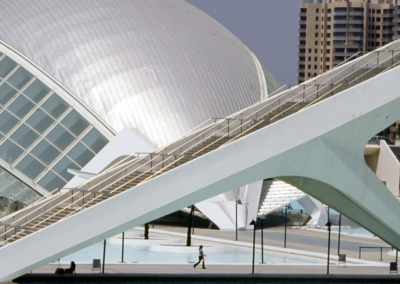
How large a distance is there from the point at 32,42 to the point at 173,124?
28.3 feet

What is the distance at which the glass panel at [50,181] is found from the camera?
39.8 m

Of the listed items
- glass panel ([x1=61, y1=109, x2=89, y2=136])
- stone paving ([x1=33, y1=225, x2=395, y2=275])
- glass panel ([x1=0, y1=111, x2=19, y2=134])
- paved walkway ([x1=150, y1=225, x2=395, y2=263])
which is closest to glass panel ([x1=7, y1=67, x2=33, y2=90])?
glass panel ([x1=0, y1=111, x2=19, y2=134])

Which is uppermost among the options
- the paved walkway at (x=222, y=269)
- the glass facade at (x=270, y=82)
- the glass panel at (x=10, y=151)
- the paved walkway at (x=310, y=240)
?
the glass facade at (x=270, y=82)

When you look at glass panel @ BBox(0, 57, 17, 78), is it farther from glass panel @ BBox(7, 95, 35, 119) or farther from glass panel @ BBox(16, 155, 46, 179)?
glass panel @ BBox(16, 155, 46, 179)

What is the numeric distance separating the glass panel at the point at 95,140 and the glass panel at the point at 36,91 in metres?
3.00

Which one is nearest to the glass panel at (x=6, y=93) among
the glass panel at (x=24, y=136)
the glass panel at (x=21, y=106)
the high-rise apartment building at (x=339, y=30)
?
the glass panel at (x=21, y=106)

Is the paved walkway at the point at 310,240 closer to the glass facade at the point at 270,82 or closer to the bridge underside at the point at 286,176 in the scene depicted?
the bridge underside at the point at 286,176

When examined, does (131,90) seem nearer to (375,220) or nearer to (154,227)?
(154,227)

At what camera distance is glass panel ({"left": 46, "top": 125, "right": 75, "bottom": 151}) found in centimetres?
4034

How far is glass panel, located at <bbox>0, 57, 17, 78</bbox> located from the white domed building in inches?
2.0

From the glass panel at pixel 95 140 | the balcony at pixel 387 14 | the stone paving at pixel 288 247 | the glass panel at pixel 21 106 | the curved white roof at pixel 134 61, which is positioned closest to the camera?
the stone paving at pixel 288 247

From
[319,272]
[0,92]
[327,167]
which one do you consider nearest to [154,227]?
[0,92]

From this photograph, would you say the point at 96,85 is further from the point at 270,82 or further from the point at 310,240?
the point at 310,240

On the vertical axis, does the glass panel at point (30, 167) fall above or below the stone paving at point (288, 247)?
above
